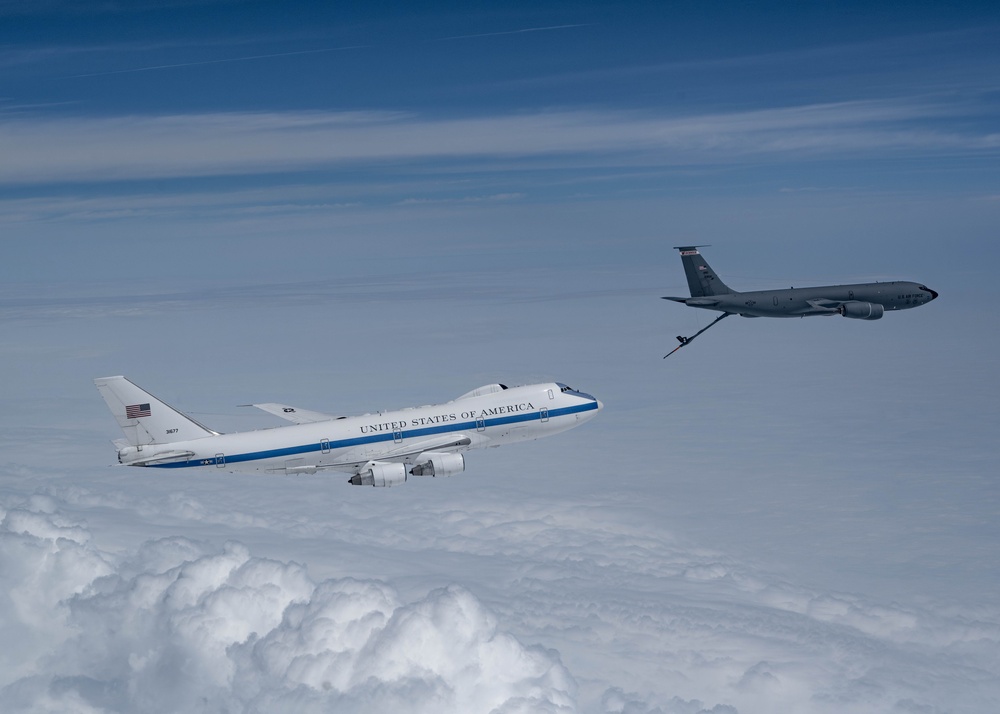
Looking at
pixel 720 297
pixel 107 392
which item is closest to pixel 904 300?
pixel 720 297

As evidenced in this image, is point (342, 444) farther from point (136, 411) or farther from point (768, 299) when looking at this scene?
point (768, 299)

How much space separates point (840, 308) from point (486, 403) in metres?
55.2

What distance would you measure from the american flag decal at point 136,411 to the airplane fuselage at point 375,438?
292 cm

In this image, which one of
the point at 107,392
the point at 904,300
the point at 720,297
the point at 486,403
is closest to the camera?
the point at 107,392

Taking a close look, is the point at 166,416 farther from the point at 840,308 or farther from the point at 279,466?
the point at 840,308

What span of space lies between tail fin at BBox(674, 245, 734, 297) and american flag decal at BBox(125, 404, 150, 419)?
6704 centimetres

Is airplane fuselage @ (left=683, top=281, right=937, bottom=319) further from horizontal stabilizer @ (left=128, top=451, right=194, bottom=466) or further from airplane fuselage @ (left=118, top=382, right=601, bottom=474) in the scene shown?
horizontal stabilizer @ (left=128, top=451, right=194, bottom=466)

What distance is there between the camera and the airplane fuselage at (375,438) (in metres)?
86.0

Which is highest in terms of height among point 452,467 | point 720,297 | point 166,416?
point 720,297

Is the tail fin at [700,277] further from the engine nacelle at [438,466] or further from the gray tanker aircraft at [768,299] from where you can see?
the engine nacelle at [438,466]

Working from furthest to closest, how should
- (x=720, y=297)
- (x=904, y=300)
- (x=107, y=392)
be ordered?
1. (x=904, y=300)
2. (x=720, y=297)
3. (x=107, y=392)

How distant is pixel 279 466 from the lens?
286 feet

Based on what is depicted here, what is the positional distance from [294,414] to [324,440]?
480 inches

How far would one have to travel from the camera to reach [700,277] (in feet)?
390
